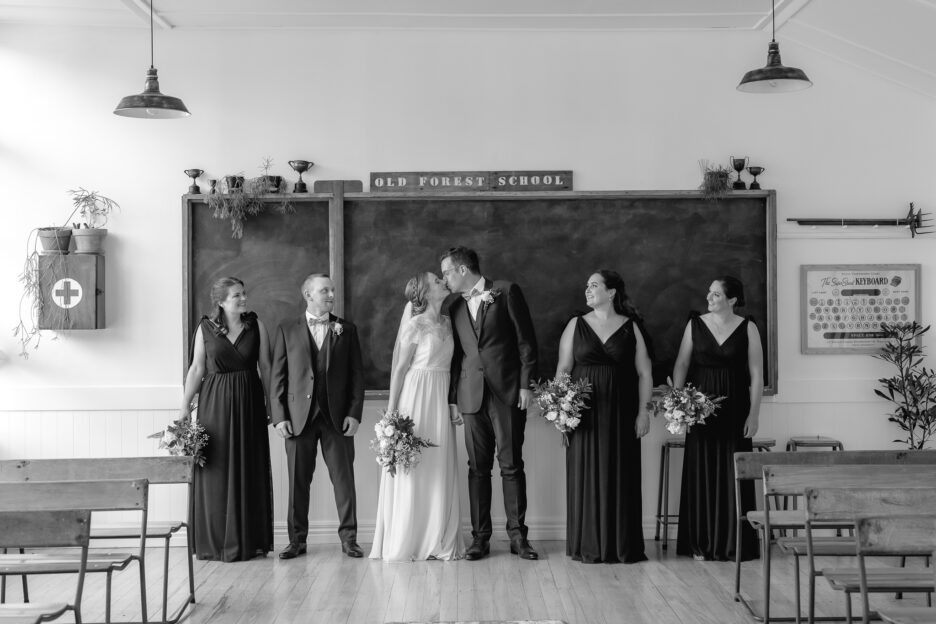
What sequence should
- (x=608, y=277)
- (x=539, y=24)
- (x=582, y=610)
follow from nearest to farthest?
(x=582, y=610) → (x=608, y=277) → (x=539, y=24)

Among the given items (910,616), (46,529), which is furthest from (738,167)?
(46,529)

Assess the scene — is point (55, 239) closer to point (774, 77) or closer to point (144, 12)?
point (144, 12)

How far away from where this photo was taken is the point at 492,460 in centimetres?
608

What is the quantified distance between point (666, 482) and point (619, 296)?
1.41 meters

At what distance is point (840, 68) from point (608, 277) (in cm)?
236

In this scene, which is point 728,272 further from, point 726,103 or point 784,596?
point 784,596

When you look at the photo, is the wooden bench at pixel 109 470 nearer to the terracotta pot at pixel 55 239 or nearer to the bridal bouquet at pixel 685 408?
the terracotta pot at pixel 55 239

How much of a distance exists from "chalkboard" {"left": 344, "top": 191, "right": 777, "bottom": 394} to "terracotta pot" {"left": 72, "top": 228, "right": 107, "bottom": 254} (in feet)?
5.57

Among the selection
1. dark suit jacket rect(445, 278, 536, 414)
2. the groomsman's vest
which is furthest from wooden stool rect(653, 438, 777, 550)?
the groomsman's vest

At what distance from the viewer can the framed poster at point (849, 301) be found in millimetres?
6668

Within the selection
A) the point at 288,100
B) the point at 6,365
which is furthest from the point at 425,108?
the point at 6,365

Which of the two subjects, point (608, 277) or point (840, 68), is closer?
point (608, 277)

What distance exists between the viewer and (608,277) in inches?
239

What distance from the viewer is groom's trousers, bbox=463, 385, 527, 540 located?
6.00 m
